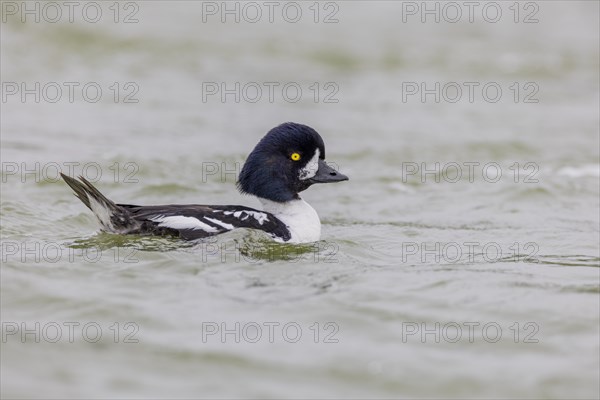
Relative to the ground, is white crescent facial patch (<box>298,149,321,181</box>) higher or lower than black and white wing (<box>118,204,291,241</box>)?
higher

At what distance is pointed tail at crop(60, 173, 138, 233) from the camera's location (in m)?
8.58

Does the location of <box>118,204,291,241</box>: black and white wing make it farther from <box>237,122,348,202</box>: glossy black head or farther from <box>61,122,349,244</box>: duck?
<box>237,122,348,202</box>: glossy black head

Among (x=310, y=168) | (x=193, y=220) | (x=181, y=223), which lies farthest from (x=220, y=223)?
(x=310, y=168)

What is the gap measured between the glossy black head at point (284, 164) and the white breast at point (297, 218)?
2.9 inches

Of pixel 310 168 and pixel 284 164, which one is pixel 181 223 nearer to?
pixel 284 164

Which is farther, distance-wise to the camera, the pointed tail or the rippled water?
the pointed tail

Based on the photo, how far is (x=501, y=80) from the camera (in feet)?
63.5

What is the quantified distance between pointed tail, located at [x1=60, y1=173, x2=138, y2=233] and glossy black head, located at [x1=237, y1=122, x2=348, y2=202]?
122 cm

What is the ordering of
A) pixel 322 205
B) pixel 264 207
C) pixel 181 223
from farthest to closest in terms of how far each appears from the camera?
pixel 322 205
pixel 264 207
pixel 181 223

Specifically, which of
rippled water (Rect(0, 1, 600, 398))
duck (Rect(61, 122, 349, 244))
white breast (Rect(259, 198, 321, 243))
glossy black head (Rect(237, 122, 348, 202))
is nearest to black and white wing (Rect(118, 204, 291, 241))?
duck (Rect(61, 122, 349, 244))

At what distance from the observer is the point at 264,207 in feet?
31.5

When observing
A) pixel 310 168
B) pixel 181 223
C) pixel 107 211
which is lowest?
pixel 181 223

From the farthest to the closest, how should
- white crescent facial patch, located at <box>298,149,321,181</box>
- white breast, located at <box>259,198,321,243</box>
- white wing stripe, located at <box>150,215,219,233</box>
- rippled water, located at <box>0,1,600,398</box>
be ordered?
white crescent facial patch, located at <box>298,149,321,181</box> → white breast, located at <box>259,198,321,243</box> → white wing stripe, located at <box>150,215,219,233</box> → rippled water, located at <box>0,1,600,398</box>

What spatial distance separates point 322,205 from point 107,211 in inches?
151
